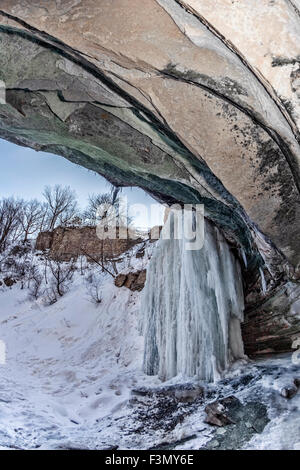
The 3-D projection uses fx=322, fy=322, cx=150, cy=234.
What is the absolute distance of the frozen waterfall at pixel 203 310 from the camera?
15.8 feet

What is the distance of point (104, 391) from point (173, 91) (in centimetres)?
542

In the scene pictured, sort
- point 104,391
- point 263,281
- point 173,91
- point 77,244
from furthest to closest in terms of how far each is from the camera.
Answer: point 77,244, point 104,391, point 263,281, point 173,91

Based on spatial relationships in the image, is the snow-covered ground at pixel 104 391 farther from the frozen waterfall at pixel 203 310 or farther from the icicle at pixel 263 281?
the icicle at pixel 263 281

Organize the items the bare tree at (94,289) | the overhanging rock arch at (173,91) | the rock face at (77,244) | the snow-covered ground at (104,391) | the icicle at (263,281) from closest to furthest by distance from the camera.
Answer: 1. the overhanging rock arch at (173,91)
2. the snow-covered ground at (104,391)
3. the icicle at (263,281)
4. the bare tree at (94,289)
5. the rock face at (77,244)

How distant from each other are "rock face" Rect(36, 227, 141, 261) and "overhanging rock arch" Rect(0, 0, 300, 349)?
505 inches

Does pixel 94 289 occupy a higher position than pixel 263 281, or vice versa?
pixel 263 281

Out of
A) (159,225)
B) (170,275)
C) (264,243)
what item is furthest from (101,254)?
(264,243)

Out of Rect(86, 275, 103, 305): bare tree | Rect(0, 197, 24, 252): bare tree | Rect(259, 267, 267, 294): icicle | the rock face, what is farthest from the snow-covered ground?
Rect(0, 197, 24, 252): bare tree

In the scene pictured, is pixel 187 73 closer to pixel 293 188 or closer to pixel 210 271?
pixel 293 188

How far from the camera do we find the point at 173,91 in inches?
88.7

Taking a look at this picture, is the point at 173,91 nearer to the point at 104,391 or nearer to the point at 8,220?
the point at 104,391

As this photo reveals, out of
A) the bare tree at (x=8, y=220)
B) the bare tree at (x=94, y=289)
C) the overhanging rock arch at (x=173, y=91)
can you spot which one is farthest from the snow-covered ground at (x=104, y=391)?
the bare tree at (x=8, y=220)

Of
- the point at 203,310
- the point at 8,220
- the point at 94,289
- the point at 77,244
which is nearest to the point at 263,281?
the point at 203,310

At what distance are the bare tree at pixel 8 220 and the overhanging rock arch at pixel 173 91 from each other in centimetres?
1795
